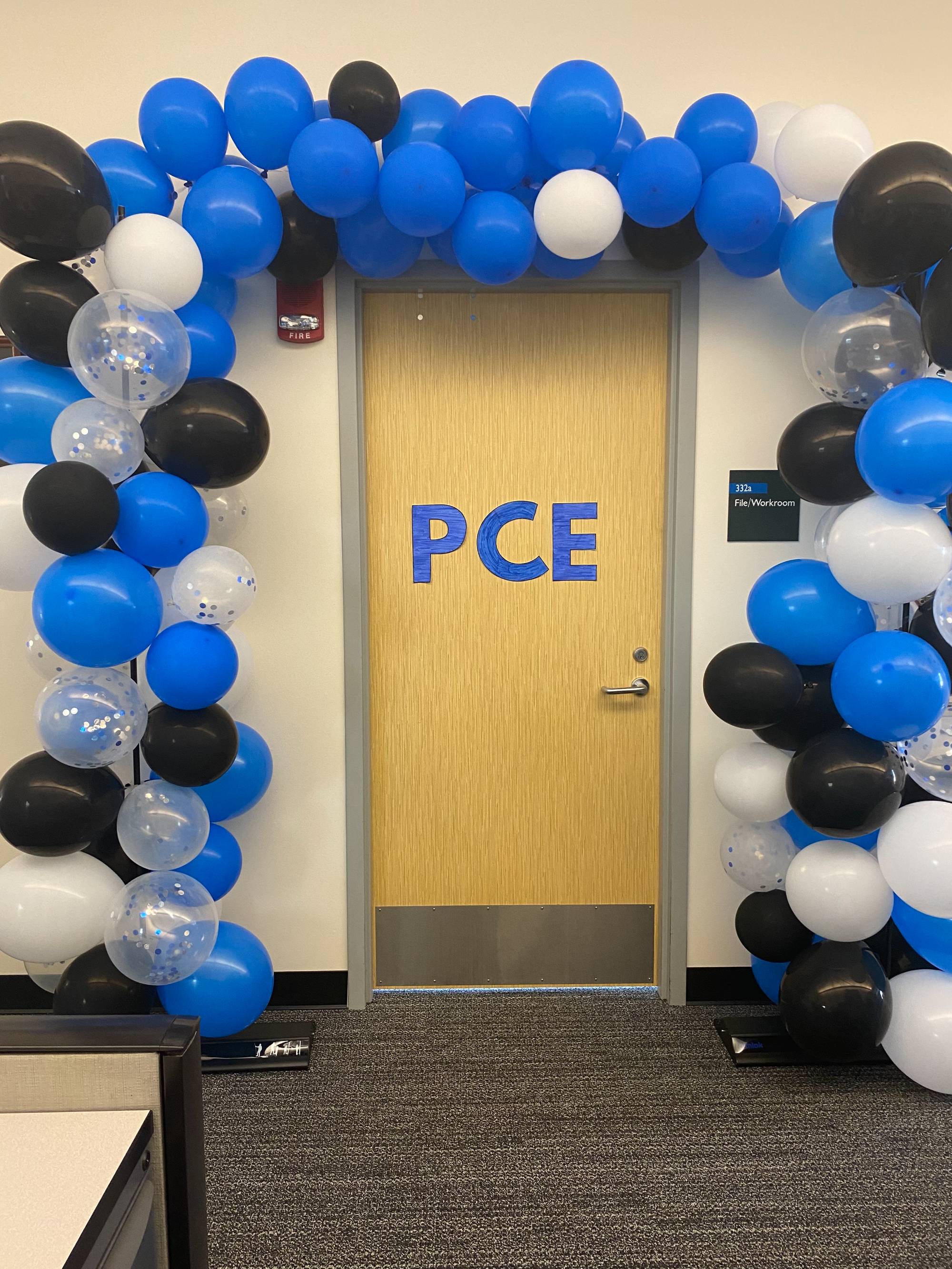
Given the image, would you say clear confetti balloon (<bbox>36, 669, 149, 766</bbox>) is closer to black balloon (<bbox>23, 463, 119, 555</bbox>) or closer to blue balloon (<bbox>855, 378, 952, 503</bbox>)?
black balloon (<bbox>23, 463, 119, 555</bbox>)

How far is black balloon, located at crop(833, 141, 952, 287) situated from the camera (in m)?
1.72

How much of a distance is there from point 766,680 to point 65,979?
1.84m

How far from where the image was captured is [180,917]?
76.0 inches

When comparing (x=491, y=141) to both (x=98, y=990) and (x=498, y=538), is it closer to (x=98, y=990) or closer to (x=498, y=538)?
(x=498, y=538)

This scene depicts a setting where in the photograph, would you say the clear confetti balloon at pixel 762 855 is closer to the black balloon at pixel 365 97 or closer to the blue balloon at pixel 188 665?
the blue balloon at pixel 188 665

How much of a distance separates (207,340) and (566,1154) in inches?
84.9

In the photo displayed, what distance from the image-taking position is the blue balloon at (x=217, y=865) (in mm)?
2158

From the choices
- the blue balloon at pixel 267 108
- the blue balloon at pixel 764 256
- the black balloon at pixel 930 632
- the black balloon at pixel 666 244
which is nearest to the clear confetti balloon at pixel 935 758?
the black balloon at pixel 930 632

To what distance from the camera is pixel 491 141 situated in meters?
1.98

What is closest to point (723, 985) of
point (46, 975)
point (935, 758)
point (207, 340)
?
point (935, 758)

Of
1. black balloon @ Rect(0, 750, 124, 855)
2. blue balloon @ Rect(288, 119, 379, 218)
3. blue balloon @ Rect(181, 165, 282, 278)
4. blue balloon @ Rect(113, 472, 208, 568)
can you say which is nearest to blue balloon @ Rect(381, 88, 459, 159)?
blue balloon @ Rect(288, 119, 379, 218)

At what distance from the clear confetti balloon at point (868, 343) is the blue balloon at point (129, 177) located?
65.0 inches

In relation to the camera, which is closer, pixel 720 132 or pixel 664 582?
pixel 720 132

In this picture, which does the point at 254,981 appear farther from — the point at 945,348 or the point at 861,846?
the point at 945,348
